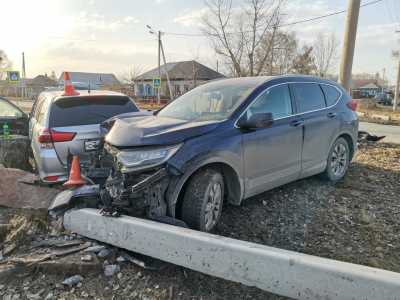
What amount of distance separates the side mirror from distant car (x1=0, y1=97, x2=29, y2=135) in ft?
18.3

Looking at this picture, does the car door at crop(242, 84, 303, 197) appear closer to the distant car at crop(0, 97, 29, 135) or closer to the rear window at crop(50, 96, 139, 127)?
the rear window at crop(50, 96, 139, 127)

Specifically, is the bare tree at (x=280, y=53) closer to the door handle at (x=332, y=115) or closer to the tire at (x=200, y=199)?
the door handle at (x=332, y=115)

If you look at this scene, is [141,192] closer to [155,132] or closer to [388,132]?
[155,132]

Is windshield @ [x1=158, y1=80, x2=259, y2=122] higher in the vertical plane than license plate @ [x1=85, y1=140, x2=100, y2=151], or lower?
higher

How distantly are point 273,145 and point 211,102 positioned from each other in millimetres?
953

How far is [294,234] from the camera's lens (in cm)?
393

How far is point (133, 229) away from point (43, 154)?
2.34m

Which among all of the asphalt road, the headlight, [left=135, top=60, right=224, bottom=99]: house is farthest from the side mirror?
[left=135, top=60, right=224, bottom=99]: house

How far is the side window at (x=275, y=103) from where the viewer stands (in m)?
4.19

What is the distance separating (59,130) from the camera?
15.9 feet

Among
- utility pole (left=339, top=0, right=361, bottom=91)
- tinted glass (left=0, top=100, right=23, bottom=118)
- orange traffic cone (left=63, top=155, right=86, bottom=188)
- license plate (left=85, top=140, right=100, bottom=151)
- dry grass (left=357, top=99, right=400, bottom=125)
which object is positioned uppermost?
utility pole (left=339, top=0, right=361, bottom=91)

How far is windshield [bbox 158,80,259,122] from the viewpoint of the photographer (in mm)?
4117

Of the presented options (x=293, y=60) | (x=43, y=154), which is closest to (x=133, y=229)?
(x=43, y=154)

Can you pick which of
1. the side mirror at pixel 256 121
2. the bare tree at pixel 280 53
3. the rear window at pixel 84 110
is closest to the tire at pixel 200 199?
the side mirror at pixel 256 121
